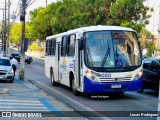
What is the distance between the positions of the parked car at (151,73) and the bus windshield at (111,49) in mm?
1955

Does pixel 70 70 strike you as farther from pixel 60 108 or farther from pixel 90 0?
pixel 90 0

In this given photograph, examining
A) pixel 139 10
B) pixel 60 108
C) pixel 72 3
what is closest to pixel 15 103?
pixel 60 108

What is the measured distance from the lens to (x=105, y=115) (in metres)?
11.0

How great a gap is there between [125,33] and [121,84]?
6.82ft

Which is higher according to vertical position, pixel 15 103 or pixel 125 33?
pixel 125 33

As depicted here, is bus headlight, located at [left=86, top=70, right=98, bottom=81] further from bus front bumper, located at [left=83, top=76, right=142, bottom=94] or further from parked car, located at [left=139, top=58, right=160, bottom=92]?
parked car, located at [left=139, top=58, right=160, bottom=92]

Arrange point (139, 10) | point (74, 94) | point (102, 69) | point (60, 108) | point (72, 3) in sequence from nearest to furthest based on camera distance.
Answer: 1. point (60, 108)
2. point (102, 69)
3. point (74, 94)
4. point (139, 10)
5. point (72, 3)

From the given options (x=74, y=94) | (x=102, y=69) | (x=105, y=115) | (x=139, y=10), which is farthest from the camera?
(x=139, y=10)

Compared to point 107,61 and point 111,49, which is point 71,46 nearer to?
point 111,49

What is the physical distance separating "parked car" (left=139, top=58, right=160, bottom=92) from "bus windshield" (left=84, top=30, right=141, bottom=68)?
6.41 feet

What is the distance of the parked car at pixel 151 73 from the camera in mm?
16516

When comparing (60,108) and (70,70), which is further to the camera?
(70,70)

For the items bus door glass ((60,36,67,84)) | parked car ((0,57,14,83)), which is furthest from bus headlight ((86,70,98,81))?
parked car ((0,57,14,83))

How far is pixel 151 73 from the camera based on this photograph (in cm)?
1702
